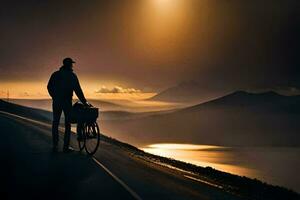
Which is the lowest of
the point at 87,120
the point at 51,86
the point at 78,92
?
the point at 87,120

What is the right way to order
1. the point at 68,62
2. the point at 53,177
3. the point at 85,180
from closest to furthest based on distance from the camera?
the point at 85,180 < the point at 53,177 < the point at 68,62

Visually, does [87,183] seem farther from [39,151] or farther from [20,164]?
[39,151]

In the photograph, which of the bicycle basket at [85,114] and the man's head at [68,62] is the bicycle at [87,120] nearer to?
the bicycle basket at [85,114]

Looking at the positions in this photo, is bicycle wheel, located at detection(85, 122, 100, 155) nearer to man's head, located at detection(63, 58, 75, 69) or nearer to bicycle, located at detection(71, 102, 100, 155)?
bicycle, located at detection(71, 102, 100, 155)

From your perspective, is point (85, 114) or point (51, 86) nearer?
point (85, 114)

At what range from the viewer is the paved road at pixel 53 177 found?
407 inches

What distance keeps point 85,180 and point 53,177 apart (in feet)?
2.47

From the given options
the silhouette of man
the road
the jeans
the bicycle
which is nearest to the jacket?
the silhouette of man

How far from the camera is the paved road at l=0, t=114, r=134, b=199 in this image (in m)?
10.3

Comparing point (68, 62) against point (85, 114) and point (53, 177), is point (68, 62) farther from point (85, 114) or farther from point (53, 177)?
point (53, 177)

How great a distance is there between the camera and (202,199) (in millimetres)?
10711

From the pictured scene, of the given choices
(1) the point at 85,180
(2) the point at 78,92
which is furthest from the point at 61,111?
(1) the point at 85,180

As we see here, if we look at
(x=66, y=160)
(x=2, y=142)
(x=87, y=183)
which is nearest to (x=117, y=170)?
(x=66, y=160)

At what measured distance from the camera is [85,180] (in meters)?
12.2
